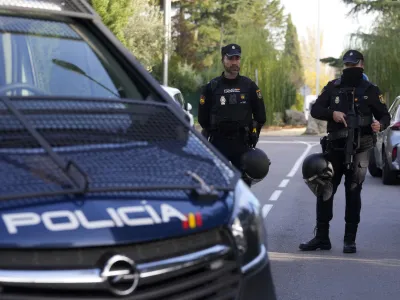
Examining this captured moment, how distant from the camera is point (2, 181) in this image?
10.6 feet

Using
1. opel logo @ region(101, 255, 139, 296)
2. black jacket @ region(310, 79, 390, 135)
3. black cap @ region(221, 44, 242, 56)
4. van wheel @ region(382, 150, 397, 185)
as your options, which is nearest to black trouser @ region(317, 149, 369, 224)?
black jacket @ region(310, 79, 390, 135)

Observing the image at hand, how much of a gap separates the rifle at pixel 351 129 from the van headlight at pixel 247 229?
474 centimetres

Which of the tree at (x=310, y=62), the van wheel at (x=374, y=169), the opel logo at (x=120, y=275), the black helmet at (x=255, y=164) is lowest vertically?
the tree at (x=310, y=62)

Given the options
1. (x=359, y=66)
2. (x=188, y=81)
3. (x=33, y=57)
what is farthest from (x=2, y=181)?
(x=188, y=81)

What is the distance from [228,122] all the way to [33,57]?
4024 mm

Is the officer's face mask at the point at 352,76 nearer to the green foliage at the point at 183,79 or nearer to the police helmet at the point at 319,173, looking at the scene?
the police helmet at the point at 319,173

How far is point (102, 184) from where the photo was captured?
3332 millimetres

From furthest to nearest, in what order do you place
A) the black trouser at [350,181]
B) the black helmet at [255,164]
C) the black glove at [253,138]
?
the black trouser at [350,181]
the black glove at [253,138]
the black helmet at [255,164]

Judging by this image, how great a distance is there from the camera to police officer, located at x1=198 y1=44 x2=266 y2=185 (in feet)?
27.0

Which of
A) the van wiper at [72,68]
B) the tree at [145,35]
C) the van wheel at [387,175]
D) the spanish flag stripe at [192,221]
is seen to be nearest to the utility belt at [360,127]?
the van wiper at [72,68]

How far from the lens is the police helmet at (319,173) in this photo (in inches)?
331

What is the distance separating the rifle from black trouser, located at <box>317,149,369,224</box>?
97 millimetres

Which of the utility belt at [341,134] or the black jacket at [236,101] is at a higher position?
the black jacket at [236,101]

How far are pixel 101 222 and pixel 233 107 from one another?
523 centimetres
